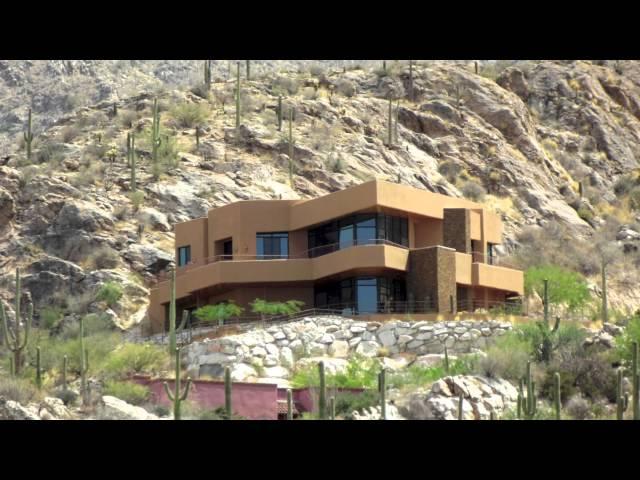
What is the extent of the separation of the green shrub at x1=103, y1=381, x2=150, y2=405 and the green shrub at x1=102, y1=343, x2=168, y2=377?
8.65 feet

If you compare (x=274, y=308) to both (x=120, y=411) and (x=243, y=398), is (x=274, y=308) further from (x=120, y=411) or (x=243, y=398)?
(x=120, y=411)

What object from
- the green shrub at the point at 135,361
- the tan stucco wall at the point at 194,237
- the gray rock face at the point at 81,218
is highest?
the gray rock face at the point at 81,218

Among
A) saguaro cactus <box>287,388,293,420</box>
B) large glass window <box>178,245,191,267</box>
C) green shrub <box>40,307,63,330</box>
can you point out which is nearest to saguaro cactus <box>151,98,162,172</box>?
large glass window <box>178,245,191,267</box>

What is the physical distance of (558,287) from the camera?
275 feet

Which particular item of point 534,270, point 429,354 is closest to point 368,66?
point 534,270

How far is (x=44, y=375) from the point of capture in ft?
214

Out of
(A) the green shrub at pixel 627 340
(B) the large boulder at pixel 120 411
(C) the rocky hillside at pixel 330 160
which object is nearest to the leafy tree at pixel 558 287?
(C) the rocky hillside at pixel 330 160

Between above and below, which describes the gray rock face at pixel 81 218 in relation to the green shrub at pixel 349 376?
above

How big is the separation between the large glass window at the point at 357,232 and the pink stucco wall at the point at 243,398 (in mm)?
14027

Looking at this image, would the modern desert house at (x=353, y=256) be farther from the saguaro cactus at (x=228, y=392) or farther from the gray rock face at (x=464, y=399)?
the saguaro cactus at (x=228, y=392)

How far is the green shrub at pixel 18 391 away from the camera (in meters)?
59.7

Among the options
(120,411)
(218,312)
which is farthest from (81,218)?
(120,411)

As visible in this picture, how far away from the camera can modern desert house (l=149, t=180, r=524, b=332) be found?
73.5 m

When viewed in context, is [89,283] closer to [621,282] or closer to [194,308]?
[194,308]
